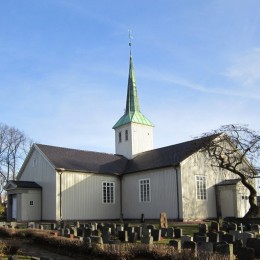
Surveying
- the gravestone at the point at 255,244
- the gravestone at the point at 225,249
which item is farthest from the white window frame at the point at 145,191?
the gravestone at the point at 225,249

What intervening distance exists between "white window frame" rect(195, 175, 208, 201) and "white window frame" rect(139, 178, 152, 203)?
3770mm

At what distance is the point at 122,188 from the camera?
1363 inches

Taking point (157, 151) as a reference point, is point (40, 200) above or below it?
below

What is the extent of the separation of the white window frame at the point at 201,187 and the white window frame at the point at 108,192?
7.63 m

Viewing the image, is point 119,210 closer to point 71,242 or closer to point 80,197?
point 80,197

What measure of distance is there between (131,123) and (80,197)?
10894 mm

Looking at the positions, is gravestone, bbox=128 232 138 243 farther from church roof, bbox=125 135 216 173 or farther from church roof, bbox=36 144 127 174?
church roof, bbox=36 144 127 174

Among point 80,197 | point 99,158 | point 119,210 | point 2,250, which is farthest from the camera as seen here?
point 99,158

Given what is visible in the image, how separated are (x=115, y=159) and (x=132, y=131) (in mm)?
3763

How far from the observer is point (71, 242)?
13.4 m

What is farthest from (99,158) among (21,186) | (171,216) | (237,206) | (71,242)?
(71,242)

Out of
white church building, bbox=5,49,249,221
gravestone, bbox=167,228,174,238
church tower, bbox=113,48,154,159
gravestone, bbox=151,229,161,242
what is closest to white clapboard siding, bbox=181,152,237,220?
white church building, bbox=5,49,249,221

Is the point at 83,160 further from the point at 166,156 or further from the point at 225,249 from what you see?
the point at 225,249

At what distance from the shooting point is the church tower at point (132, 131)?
130 ft
